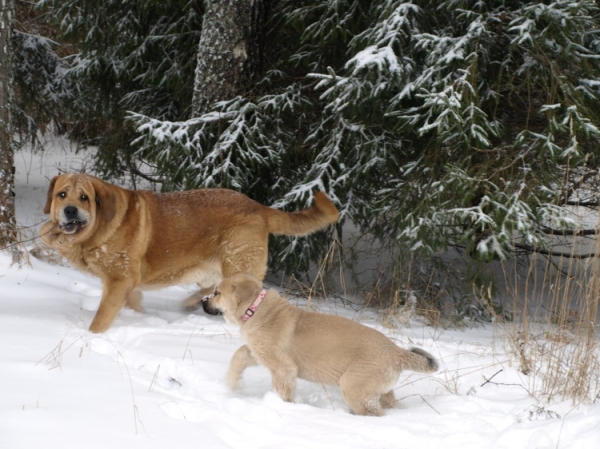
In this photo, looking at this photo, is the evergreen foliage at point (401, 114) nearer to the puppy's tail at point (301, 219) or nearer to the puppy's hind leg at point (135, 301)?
the puppy's tail at point (301, 219)

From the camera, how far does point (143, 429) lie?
3.11 meters

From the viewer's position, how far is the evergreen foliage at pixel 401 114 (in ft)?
18.9

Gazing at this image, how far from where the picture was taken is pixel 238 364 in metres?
4.04

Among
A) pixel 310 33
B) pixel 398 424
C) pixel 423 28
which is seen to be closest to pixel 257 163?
pixel 310 33

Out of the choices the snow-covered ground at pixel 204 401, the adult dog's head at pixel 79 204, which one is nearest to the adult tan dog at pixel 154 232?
the adult dog's head at pixel 79 204

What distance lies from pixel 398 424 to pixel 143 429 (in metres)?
1.44

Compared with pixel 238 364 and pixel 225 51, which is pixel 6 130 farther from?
pixel 238 364

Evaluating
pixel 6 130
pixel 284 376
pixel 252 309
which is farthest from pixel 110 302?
pixel 6 130

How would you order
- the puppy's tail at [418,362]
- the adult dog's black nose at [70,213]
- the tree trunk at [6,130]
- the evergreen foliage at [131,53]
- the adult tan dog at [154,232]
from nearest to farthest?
the puppy's tail at [418,362], the adult dog's black nose at [70,213], the adult tan dog at [154,232], the tree trunk at [6,130], the evergreen foliage at [131,53]

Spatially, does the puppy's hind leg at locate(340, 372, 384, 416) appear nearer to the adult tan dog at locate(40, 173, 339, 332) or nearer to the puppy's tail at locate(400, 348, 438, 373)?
the puppy's tail at locate(400, 348, 438, 373)

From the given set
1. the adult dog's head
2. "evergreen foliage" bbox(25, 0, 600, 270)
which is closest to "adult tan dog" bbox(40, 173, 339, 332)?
the adult dog's head

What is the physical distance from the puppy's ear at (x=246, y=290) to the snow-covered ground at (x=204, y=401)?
553 millimetres

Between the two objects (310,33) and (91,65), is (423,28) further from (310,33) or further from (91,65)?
(91,65)

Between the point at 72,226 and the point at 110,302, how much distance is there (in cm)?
75
